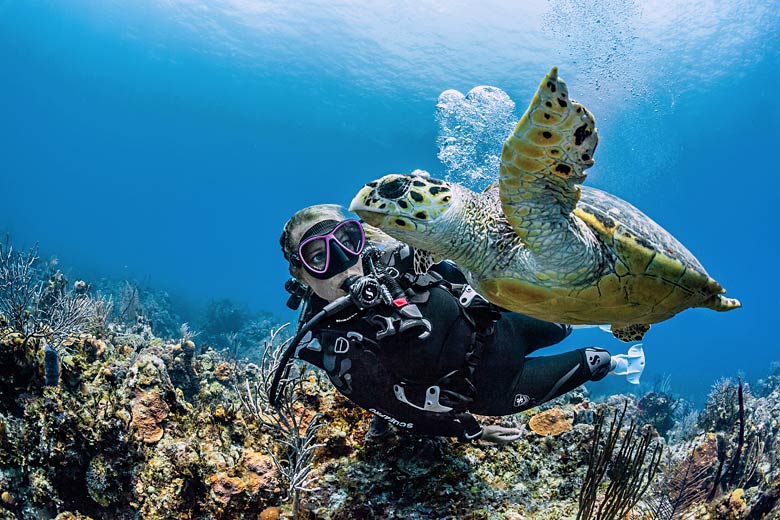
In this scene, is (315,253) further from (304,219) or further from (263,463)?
(263,463)

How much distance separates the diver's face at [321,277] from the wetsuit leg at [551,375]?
4.73ft

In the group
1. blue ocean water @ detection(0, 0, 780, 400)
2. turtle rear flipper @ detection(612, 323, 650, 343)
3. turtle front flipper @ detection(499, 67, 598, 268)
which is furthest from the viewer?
blue ocean water @ detection(0, 0, 780, 400)

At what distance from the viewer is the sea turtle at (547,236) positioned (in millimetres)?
1803

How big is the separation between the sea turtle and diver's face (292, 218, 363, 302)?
2.43 feet

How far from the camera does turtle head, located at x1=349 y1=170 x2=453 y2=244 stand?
6.71 ft

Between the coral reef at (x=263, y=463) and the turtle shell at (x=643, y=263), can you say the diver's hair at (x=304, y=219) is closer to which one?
the coral reef at (x=263, y=463)

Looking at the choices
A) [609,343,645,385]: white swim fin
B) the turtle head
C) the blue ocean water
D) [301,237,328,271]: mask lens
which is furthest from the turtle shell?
the blue ocean water

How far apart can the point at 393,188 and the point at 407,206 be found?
0.14 m

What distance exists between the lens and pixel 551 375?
2992mm

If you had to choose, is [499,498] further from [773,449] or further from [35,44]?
[35,44]

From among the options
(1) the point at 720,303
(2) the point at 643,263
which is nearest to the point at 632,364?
(1) the point at 720,303

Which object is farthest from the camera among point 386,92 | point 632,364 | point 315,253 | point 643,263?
point 386,92

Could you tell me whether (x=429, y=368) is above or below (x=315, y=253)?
below

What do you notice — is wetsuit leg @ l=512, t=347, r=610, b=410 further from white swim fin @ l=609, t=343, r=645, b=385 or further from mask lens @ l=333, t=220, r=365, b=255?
mask lens @ l=333, t=220, r=365, b=255
